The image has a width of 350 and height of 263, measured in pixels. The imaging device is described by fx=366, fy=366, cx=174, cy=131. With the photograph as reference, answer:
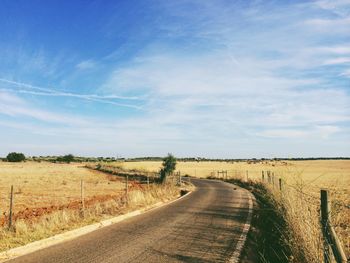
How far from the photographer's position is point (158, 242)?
9.77 metres

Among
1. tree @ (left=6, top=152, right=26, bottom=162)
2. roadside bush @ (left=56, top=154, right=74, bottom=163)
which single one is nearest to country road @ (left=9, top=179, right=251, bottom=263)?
tree @ (left=6, top=152, right=26, bottom=162)

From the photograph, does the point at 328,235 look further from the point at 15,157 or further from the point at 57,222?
the point at 15,157

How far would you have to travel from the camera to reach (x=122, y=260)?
7977mm

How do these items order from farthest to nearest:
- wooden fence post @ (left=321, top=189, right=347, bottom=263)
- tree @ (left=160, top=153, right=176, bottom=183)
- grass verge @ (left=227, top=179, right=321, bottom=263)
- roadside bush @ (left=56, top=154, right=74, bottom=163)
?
roadside bush @ (left=56, top=154, right=74, bottom=163) → tree @ (left=160, top=153, right=176, bottom=183) → grass verge @ (left=227, top=179, right=321, bottom=263) → wooden fence post @ (left=321, top=189, right=347, bottom=263)

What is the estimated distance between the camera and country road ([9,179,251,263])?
8227 mm

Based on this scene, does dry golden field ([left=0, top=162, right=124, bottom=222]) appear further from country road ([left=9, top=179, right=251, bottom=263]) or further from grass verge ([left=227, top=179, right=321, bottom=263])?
grass verge ([left=227, top=179, right=321, bottom=263])

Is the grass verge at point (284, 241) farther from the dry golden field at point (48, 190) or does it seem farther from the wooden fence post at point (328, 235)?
the dry golden field at point (48, 190)

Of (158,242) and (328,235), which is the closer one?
(328,235)

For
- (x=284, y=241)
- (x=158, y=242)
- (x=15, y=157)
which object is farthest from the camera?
(x=15, y=157)

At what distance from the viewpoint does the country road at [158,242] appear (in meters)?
8.23

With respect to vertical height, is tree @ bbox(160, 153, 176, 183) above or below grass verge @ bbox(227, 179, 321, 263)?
above

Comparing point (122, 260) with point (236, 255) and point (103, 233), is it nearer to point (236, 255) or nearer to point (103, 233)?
point (236, 255)

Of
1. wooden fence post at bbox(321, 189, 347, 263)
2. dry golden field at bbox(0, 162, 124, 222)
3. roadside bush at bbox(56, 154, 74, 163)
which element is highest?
roadside bush at bbox(56, 154, 74, 163)

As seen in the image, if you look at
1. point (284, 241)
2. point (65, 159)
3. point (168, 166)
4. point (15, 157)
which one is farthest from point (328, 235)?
point (65, 159)
